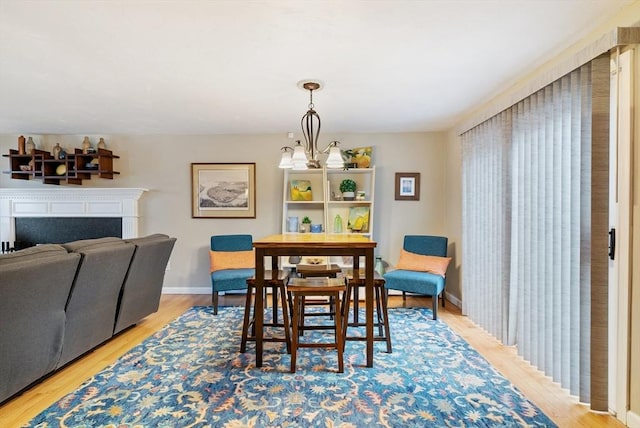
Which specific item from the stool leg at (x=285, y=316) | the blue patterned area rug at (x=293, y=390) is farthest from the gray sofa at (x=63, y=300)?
the stool leg at (x=285, y=316)

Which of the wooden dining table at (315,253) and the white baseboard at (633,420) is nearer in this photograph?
the white baseboard at (633,420)

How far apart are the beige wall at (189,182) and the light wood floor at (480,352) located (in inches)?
49.1

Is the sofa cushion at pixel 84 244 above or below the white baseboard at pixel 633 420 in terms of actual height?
above

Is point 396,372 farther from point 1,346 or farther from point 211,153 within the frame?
point 211,153

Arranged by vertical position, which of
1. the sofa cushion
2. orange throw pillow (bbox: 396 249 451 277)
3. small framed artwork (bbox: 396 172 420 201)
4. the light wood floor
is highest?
small framed artwork (bbox: 396 172 420 201)

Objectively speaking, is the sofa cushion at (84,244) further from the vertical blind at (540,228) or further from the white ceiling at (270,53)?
the vertical blind at (540,228)

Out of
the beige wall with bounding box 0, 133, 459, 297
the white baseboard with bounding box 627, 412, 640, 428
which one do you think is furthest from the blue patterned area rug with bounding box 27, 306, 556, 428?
the beige wall with bounding box 0, 133, 459, 297

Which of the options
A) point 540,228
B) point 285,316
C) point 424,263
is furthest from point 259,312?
point 424,263

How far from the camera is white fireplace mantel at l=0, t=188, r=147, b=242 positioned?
189 inches

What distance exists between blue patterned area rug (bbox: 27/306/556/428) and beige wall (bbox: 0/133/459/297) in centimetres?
196

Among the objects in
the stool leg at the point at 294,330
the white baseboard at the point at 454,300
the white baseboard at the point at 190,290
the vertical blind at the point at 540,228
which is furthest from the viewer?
the white baseboard at the point at 190,290

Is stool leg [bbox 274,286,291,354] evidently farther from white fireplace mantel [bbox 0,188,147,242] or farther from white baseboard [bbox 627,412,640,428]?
white fireplace mantel [bbox 0,188,147,242]

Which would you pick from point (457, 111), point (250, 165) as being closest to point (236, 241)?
point (250, 165)

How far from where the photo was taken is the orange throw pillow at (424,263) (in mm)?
3998
